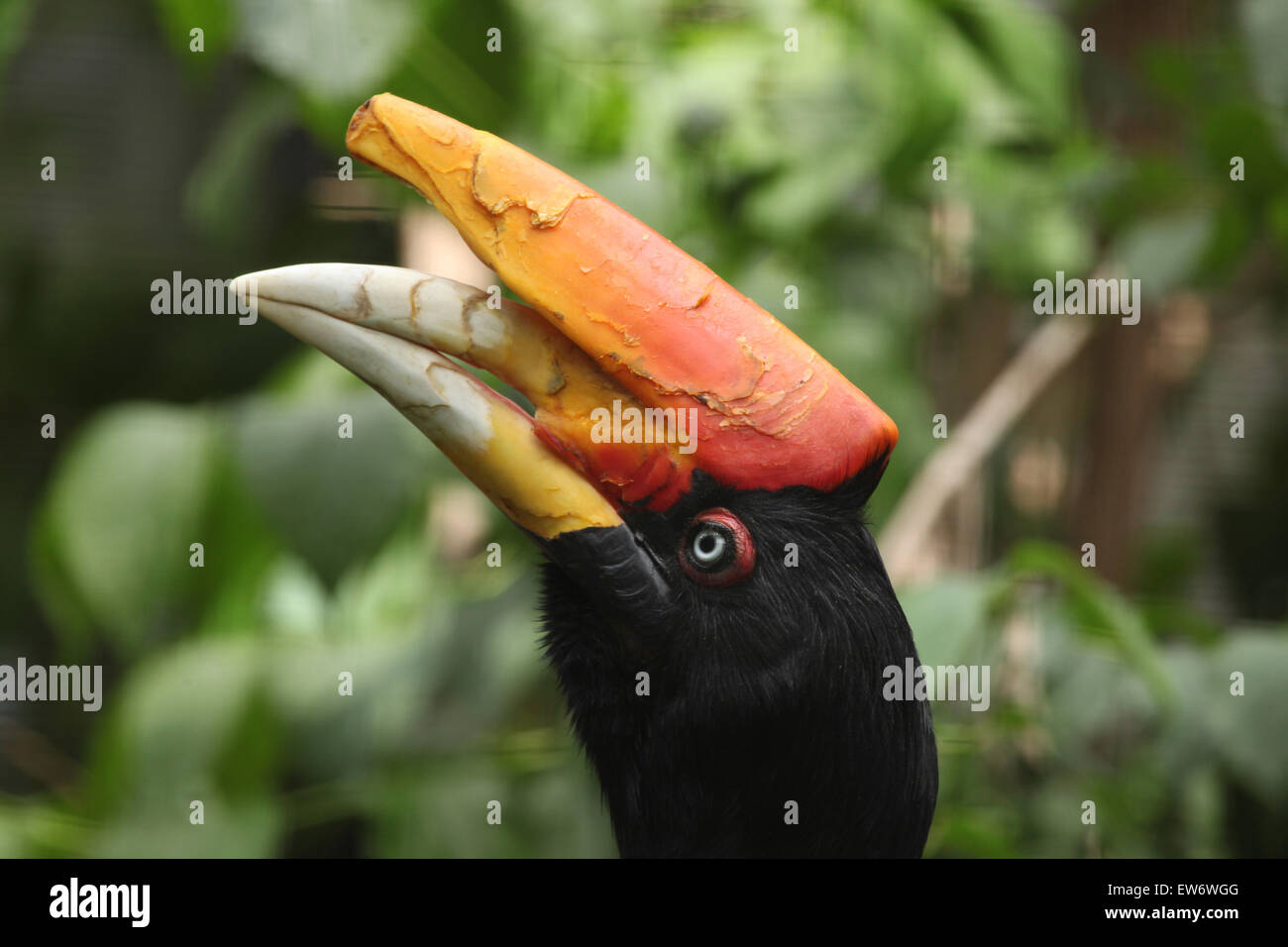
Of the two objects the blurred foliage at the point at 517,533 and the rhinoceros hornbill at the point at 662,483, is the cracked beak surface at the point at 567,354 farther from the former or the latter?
the blurred foliage at the point at 517,533

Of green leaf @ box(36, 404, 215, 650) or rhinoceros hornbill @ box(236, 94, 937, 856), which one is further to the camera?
green leaf @ box(36, 404, 215, 650)

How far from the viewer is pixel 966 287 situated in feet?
6.05

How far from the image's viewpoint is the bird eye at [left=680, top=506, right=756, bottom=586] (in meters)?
0.64

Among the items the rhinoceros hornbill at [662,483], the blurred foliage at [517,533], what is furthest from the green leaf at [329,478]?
the rhinoceros hornbill at [662,483]

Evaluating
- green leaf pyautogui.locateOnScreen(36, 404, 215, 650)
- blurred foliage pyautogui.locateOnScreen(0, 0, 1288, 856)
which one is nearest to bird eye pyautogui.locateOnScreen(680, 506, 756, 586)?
blurred foliage pyautogui.locateOnScreen(0, 0, 1288, 856)

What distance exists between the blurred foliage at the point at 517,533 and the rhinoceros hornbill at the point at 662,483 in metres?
0.39

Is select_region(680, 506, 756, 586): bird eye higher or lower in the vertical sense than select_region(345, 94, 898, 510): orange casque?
lower

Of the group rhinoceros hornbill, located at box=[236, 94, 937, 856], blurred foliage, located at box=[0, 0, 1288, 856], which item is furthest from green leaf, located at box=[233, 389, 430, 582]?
rhinoceros hornbill, located at box=[236, 94, 937, 856]

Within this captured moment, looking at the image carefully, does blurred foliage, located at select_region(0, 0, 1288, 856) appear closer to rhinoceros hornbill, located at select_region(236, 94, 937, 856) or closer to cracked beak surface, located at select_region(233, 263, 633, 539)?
rhinoceros hornbill, located at select_region(236, 94, 937, 856)

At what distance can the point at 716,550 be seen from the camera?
2.12 feet

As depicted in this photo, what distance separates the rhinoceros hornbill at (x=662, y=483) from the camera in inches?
22.5

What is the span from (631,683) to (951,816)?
2.26 feet

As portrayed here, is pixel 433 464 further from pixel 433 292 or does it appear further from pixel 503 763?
pixel 433 292

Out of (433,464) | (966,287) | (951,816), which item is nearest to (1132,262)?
(966,287)
